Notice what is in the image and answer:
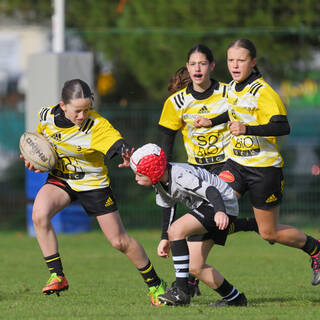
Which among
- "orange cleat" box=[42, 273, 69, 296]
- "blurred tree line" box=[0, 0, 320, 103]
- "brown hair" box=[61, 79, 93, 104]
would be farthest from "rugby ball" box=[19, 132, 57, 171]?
"blurred tree line" box=[0, 0, 320, 103]

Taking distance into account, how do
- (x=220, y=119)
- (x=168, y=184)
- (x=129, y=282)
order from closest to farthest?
(x=168, y=184) < (x=220, y=119) < (x=129, y=282)

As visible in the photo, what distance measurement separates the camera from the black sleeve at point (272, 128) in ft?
24.5

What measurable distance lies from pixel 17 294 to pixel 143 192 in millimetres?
7595

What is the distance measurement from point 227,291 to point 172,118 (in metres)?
1.91

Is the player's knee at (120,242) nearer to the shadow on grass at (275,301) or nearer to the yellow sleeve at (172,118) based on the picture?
the shadow on grass at (275,301)

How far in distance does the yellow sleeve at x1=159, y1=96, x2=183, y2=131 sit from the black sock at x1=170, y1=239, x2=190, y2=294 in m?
1.70

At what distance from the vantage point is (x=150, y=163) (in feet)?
22.3

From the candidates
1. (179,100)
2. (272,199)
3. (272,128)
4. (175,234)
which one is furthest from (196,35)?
(175,234)

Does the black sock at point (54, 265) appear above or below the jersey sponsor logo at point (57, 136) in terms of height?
below

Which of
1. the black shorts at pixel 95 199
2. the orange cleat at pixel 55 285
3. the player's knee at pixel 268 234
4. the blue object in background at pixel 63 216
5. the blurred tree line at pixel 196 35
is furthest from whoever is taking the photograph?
the blurred tree line at pixel 196 35

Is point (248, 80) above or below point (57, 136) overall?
above

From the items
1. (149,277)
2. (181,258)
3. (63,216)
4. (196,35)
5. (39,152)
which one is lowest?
(63,216)

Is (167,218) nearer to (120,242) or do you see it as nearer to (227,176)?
(120,242)

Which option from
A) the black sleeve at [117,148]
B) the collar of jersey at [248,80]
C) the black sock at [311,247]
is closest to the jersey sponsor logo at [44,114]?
the black sleeve at [117,148]
